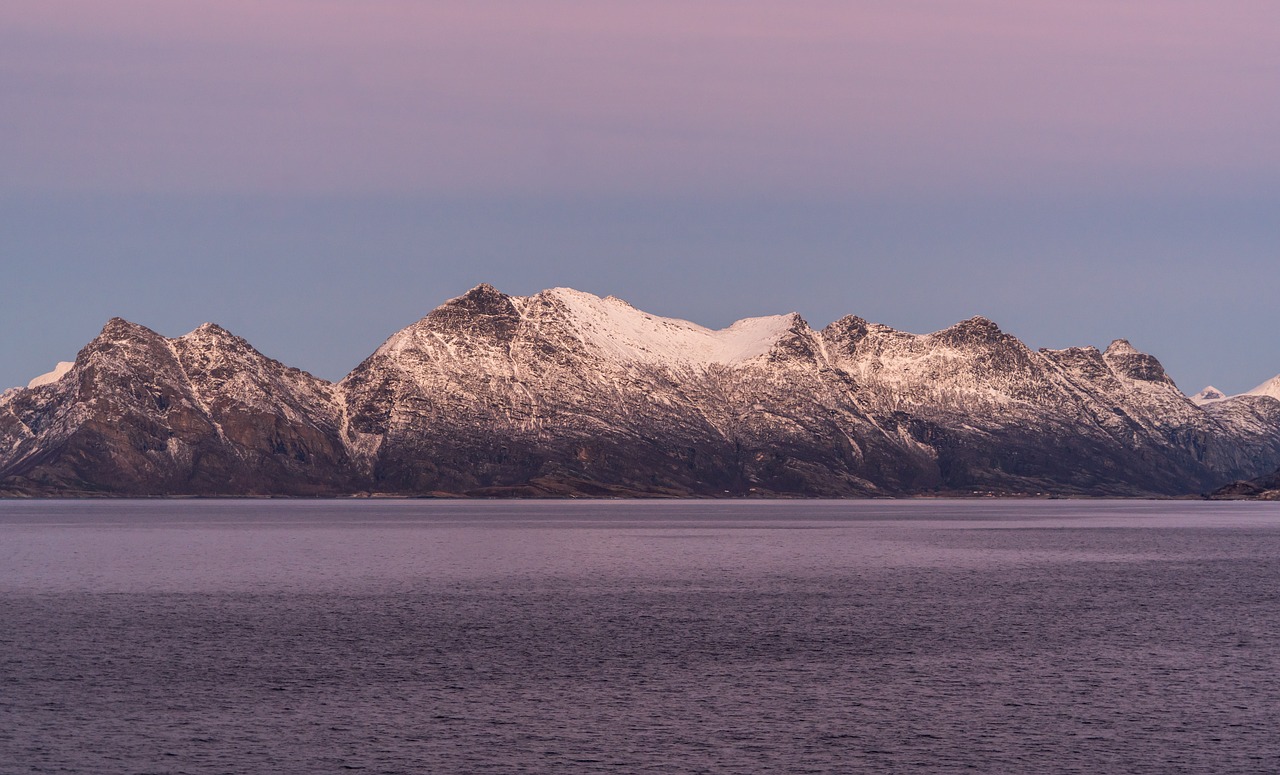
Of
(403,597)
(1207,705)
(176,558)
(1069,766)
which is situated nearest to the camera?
(1069,766)

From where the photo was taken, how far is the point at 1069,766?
5403 centimetres

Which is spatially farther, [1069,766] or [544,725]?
[544,725]

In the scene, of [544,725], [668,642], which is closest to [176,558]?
[668,642]

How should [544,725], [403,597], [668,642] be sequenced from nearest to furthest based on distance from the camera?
[544,725] → [668,642] → [403,597]

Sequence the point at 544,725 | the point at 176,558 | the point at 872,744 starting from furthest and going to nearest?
the point at 176,558, the point at 544,725, the point at 872,744

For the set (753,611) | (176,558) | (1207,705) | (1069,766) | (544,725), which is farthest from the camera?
(176,558)

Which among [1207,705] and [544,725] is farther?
[1207,705]

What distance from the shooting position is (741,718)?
63.8 metres

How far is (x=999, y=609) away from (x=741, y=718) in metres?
54.3

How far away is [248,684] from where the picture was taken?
2847 inches

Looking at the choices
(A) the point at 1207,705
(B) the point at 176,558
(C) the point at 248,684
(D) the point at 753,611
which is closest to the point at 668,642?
(D) the point at 753,611

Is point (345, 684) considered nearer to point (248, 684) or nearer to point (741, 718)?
point (248, 684)

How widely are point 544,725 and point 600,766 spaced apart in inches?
328

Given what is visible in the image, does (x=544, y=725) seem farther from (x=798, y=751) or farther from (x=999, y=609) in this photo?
(x=999, y=609)
